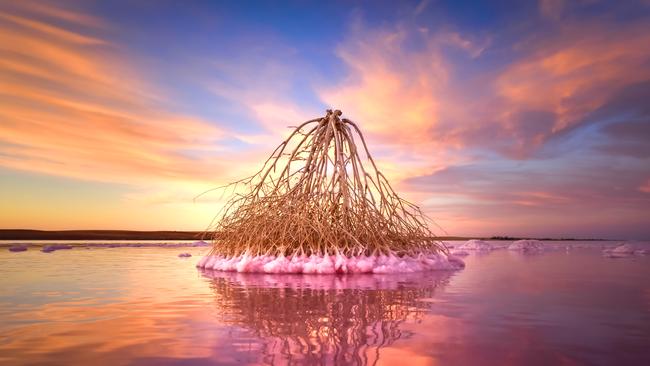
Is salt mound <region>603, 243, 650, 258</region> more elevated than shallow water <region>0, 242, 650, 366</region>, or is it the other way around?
salt mound <region>603, 243, 650, 258</region>

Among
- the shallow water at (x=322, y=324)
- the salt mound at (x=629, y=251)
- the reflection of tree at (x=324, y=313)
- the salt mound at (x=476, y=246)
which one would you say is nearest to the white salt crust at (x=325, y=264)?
the reflection of tree at (x=324, y=313)

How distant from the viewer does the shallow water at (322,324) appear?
1.93m

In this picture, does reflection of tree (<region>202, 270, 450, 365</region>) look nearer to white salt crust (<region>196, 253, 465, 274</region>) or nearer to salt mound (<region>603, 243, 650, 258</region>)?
white salt crust (<region>196, 253, 465, 274</region>)

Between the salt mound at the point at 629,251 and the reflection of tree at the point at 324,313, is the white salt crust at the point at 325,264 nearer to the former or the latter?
the reflection of tree at the point at 324,313

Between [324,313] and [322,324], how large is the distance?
39 cm

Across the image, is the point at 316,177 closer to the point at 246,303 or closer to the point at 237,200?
the point at 237,200

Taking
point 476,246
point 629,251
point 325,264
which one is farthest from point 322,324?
point 476,246

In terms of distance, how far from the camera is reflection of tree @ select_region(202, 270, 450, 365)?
1.95m

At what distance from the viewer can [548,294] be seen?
411cm

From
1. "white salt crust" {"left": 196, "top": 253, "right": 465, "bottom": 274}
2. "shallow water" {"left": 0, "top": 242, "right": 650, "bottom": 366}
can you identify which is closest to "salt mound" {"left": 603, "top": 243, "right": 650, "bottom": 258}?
"white salt crust" {"left": 196, "top": 253, "right": 465, "bottom": 274}

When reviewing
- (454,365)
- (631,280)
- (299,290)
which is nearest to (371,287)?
(299,290)

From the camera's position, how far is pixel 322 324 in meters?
2.55

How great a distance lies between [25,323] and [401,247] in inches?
217

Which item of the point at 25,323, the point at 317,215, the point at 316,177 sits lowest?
the point at 25,323
